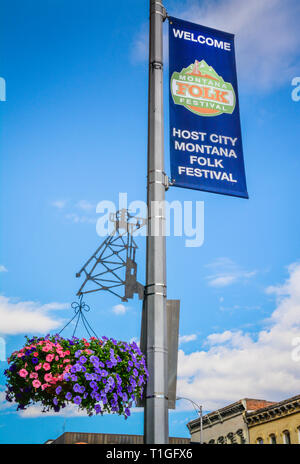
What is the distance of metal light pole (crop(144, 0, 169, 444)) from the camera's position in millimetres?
5820

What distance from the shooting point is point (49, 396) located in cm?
620

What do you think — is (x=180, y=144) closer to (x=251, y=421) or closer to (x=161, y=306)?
(x=161, y=306)

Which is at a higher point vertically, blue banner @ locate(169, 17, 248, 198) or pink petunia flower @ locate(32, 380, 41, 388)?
blue banner @ locate(169, 17, 248, 198)

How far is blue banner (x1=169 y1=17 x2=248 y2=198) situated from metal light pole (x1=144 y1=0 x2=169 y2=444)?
38 centimetres

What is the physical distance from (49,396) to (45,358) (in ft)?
1.35

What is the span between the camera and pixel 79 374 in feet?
19.7

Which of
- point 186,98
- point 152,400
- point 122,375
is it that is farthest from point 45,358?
point 186,98

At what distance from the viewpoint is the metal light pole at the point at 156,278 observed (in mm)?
5820

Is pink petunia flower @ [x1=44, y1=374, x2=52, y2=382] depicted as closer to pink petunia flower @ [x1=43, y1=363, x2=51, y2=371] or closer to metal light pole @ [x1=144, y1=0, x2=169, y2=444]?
pink petunia flower @ [x1=43, y1=363, x2=51, y2=371]

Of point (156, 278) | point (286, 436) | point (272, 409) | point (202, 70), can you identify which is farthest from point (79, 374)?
point (272, 409)

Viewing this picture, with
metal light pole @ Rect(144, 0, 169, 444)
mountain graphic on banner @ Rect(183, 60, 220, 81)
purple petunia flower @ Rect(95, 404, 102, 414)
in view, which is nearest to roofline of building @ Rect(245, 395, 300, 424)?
mountain graphic on banner @ Rect(183, 60, 220, 81)

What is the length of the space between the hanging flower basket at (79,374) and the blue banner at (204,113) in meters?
2.39

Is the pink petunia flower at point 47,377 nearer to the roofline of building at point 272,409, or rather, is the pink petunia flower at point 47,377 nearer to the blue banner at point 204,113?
the blue banner at point 204,113

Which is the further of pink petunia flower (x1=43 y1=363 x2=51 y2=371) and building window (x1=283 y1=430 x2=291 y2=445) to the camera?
building window (x1=283 y1=430 x2=291 y2=445)
